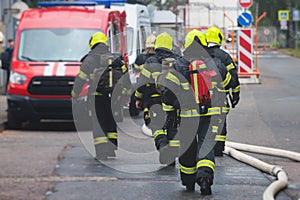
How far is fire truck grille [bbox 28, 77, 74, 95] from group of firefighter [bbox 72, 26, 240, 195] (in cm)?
364

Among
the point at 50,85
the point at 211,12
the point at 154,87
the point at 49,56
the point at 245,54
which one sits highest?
the point at 154,87

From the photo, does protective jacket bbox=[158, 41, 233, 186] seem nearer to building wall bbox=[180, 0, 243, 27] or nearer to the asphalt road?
the asphalt road

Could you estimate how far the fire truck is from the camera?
15344 mm

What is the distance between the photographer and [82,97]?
14.5 m

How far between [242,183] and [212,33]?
2.84 m

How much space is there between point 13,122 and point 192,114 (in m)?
7.53

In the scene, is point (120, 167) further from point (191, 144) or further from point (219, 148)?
point (191, 144)

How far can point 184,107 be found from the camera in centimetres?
916

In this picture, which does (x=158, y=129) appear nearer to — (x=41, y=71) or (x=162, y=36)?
(x=162, y=36)

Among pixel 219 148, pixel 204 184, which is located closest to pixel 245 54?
pixel 219 148

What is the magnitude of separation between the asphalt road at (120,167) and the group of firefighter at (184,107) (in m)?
0.29

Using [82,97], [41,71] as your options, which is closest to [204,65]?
[82,97]

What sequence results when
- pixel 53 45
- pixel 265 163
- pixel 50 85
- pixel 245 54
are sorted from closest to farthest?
pixel 265 163 → pixel 50 85 → pixel 53 45 → pixel 245 54

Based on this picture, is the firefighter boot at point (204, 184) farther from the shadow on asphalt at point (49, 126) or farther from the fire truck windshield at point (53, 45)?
the fire truck windshield at point (53, 45)
